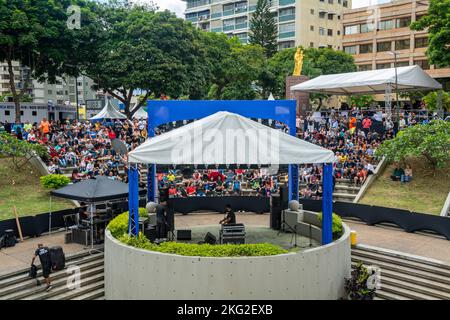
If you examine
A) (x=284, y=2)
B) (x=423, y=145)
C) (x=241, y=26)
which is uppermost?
(x=284, y=2)

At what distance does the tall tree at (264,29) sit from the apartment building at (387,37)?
420 inches

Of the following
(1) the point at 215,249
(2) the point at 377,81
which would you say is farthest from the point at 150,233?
(2) the point at 377,81

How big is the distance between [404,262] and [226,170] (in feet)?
41.4

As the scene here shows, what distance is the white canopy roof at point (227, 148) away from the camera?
12.9 meters

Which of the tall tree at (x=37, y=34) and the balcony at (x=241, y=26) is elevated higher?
the balcony at (x=241, y=26)

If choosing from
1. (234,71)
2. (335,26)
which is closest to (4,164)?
(234,71)

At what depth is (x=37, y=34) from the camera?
31.2 meters

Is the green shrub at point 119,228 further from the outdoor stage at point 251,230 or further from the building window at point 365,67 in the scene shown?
the building window at point 365,67

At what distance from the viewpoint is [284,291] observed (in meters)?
11.9

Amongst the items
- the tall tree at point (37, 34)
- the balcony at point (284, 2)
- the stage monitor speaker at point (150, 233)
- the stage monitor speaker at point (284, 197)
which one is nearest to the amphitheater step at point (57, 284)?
the stage monitor speaker at point (150, 233)

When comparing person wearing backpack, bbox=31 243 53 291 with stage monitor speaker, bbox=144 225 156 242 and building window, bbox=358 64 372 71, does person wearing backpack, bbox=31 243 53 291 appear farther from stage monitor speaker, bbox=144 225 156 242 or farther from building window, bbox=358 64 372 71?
building window, bbox=358 64 372 71

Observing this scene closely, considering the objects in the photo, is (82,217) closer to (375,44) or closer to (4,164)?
(4,164)

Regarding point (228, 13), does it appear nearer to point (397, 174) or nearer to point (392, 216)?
point (397, 174)

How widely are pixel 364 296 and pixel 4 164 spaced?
65.9 feet
